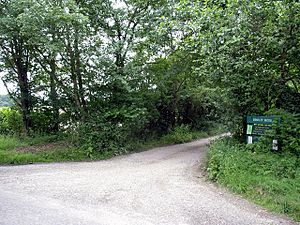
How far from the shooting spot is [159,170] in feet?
28.7

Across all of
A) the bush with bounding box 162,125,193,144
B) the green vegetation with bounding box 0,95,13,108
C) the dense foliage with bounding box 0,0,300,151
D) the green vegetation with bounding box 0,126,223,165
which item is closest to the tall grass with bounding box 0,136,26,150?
the green vegetation with bounding box 0,126,223,165

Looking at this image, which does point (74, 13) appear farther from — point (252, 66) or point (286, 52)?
point (286, 52)

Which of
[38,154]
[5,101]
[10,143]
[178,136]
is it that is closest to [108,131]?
[38,154]

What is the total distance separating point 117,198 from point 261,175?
11.6ft

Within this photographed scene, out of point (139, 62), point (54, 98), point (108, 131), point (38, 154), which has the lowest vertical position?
point (38, 154)

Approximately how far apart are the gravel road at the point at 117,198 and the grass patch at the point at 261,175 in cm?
33

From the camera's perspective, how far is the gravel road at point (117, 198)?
4637 millimetres

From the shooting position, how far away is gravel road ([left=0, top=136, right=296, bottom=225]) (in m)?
4.64

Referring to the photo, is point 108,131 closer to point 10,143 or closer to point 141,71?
point 141,71

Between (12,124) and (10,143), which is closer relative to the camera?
(10,143)

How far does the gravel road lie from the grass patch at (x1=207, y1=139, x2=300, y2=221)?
33 centimetres

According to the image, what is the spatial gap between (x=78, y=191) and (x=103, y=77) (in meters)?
6.87

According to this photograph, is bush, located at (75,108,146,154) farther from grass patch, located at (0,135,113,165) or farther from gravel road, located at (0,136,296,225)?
gravel road, located at (0,136,296,225)

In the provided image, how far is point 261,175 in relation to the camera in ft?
21.7
